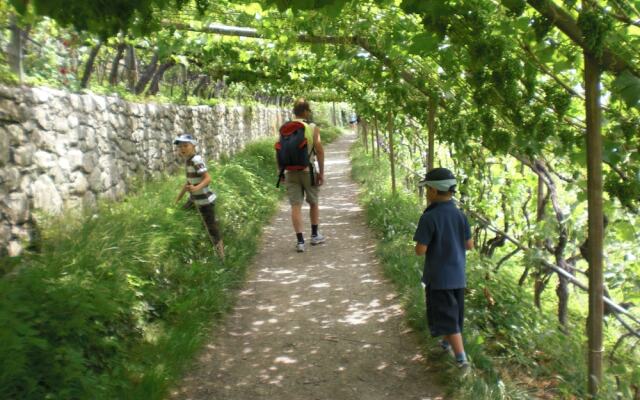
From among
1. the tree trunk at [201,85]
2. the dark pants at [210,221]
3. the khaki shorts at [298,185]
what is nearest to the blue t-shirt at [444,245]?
the dark pants at [210,221]

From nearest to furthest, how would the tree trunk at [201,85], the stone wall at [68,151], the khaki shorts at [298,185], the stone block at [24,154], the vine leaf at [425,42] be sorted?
the vine leaf at [425,42] → the stone wall at [68,151] → the stone block at [24,154] → the khaki shorts at [298,185] → the tree trunk at [201,85]

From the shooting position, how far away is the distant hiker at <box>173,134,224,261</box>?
218 inches

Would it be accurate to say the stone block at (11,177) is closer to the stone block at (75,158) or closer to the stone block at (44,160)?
the stone block at (44,160)

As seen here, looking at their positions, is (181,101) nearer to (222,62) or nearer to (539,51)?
(222,62)

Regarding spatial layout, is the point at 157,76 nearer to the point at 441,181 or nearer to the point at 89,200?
the point at 89,200

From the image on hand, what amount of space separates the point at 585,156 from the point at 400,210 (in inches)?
210

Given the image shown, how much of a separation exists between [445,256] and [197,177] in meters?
3.12

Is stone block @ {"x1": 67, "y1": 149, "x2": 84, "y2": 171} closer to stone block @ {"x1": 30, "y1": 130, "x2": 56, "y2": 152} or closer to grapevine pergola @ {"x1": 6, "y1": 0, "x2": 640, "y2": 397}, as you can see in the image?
stone block @ {"x1": 30, "y1": 130, "x2": 56, "y2": 152}

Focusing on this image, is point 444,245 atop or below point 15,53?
below

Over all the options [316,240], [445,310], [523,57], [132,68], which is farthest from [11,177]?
[132,68]

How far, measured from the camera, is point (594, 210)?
9.45 feet

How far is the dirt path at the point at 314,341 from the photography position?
11.5ft

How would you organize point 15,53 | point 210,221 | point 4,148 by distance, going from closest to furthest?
point 4,148
point 15,53
point 210,221

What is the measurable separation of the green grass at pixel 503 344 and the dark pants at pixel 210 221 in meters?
1.93
